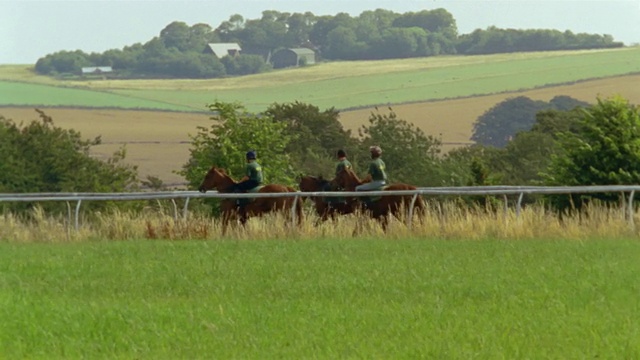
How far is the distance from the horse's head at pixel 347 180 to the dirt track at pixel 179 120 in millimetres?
71238

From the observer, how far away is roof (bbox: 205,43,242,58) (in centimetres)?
16238

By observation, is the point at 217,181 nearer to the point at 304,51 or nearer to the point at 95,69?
the point at 95,69

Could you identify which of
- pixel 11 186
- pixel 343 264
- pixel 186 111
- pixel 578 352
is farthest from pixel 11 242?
pixel 186 111

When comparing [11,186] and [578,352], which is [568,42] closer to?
[11,186]

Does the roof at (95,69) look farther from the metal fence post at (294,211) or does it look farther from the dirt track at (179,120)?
the metal fence post at (294,211)

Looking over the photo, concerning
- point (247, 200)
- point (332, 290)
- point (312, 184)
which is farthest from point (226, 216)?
point (332, 290)

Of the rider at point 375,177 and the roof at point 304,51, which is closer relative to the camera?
the rider at point 375,177

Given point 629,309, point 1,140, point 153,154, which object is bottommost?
point 153,154

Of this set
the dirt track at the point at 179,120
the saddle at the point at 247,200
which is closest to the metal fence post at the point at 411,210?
the saddle at the point at 247,200

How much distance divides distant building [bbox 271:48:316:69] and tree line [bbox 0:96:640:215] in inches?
3156

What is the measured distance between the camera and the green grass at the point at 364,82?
441 feet

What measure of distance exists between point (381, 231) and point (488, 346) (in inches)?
531

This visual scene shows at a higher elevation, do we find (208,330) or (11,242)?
(208,330)

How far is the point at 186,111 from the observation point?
127062 mm
